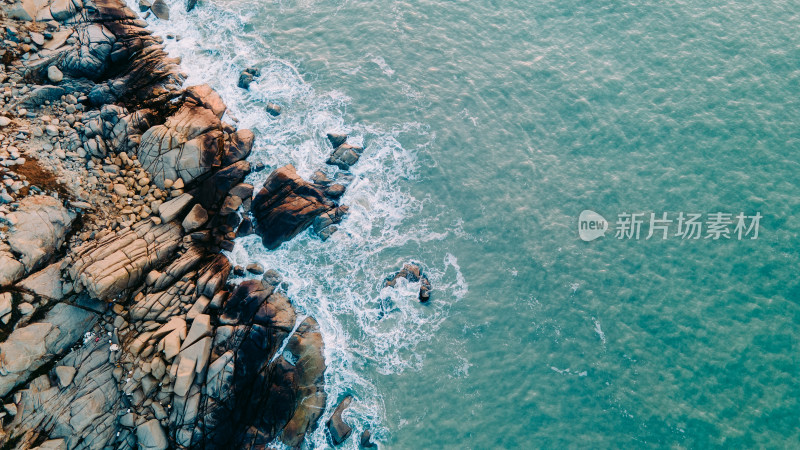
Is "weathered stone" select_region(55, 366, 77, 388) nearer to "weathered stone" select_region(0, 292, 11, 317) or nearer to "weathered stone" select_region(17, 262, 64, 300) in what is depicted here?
"weathered stone" select_region(17, 262, 64, 300)

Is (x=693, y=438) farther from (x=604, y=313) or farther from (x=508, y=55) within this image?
(x=508, y=55)

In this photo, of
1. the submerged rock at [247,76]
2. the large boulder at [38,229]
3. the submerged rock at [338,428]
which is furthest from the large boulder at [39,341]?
the submerged rock at [247,76]

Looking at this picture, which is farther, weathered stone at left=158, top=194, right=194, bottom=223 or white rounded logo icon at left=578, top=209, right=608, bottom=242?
white rounded logo icon at left=578, top=209, right=608, bottom=242

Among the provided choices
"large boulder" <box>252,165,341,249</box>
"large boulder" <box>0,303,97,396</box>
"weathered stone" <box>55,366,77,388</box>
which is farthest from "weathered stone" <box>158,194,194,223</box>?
"weathered stone" <box>55,366,77,388</box>

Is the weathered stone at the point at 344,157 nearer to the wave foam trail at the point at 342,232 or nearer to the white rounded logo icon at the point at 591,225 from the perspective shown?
the wave foam trail at the point at 342,232

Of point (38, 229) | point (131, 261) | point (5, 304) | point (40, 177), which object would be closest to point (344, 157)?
point (131, 261)

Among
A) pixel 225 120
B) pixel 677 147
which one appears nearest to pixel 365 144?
pixel 225 120
